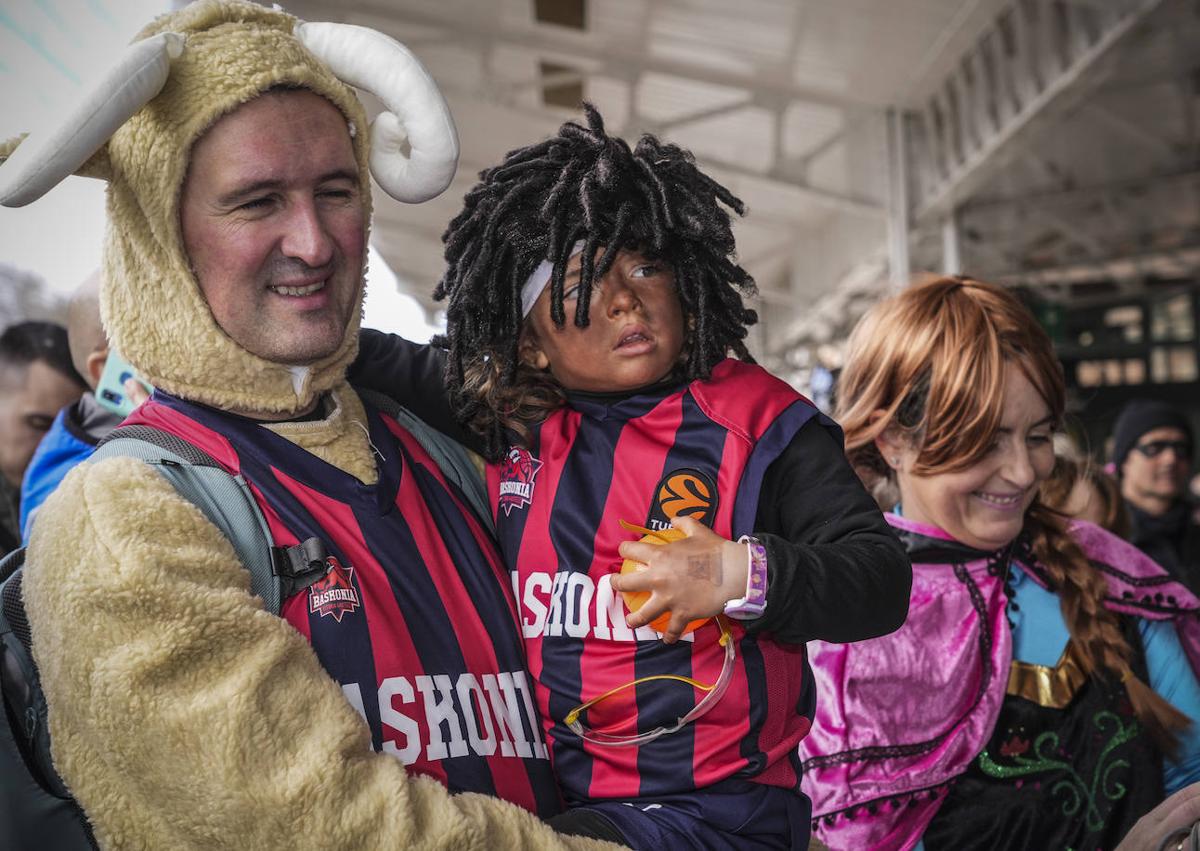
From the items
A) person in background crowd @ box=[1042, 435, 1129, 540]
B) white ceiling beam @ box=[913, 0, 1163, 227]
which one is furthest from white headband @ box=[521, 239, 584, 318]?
white ceiling beam @ box=[913, 0, 1163, 227]

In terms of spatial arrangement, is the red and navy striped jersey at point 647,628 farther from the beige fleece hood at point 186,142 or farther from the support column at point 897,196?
the support column at point 897,196

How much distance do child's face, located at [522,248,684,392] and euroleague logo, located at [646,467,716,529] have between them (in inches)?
7.8

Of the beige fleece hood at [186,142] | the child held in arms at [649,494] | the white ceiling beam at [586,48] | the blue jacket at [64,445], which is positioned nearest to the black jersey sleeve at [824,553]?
the child held in arms at [649,494]

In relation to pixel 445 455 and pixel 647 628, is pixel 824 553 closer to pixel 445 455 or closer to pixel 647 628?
pixel 647 628

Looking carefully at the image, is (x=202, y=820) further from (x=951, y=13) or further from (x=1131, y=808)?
(x=951, y=13)

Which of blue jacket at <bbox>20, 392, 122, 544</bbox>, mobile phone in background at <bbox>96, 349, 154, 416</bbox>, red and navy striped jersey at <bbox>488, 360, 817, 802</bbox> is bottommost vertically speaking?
red and navy striped jersey at <bbox>488, 360, 817, 802</bbox>

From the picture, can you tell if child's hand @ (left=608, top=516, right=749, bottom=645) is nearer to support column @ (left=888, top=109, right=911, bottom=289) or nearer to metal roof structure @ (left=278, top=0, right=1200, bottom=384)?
metal roof structure @ (left=278, top=0, right=1200, bottom=384)

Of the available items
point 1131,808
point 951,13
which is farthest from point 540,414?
point 951,13

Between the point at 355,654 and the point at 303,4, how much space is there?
781 centimetres

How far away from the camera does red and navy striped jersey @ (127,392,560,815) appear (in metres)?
1.45

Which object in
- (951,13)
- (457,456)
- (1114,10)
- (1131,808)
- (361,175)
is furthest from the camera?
(951,13)

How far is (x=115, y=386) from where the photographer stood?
2799 millimetres

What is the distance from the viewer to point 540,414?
1904 mm

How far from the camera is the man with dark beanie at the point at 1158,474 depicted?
5.53m
